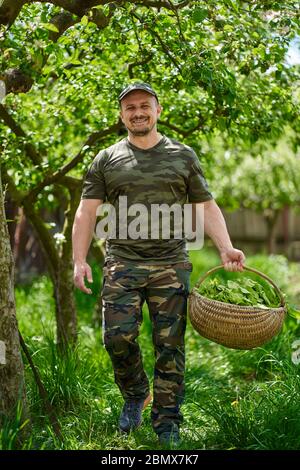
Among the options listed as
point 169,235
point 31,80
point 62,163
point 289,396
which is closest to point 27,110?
point 62,163

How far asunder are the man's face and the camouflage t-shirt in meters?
0.11

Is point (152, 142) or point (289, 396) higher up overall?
point (152, 142)

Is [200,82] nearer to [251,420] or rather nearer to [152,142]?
[152,142]

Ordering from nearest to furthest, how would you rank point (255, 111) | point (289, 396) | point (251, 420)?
point (251, 420), point (289, 396), point (255, 111)

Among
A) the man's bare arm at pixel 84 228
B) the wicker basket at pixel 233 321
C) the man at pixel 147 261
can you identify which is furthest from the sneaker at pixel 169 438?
the man's bare arm at pixel 84 228

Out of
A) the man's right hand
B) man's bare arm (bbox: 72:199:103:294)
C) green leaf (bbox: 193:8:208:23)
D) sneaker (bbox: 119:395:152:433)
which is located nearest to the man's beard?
man's bare arm (bbox: 72:199:103:294)

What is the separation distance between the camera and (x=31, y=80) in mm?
4762

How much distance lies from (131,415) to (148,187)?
1.25m

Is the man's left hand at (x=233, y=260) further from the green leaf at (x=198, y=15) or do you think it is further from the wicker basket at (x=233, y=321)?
the green leaf at (x=198, y=15)

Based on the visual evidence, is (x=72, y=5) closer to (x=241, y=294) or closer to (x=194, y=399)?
(x=241, y=294)

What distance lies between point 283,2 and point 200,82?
755 mm

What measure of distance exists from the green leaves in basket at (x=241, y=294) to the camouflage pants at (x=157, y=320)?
0.54ft

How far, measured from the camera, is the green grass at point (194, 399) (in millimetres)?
4098

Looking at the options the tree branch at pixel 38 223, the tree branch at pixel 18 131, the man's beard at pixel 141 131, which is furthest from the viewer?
the tree branch at pixel 38 223
